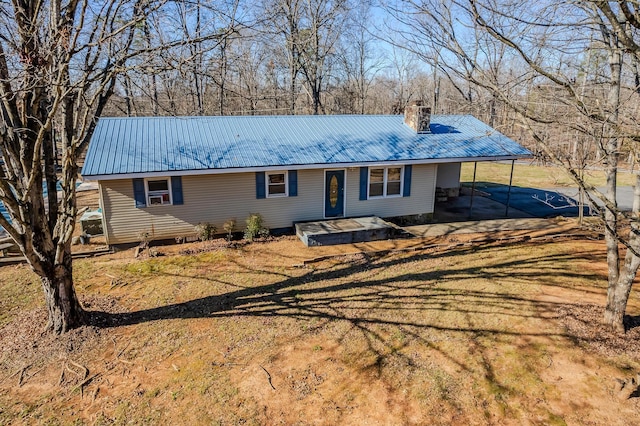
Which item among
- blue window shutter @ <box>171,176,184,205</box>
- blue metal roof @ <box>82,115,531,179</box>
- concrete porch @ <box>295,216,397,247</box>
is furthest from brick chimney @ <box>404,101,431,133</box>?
blue window shutter @ <box>171,176,184,205</box>

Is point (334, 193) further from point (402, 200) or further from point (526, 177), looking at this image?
point (526, 177)

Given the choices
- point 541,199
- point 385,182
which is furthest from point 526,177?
point 385,182

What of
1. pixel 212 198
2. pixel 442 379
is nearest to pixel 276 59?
pixel 212 198

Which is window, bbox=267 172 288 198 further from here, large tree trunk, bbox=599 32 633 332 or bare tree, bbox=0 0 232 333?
large tree trunk, bbox=599 32 633 332

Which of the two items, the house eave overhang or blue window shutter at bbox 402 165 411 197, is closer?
the house eave overhang

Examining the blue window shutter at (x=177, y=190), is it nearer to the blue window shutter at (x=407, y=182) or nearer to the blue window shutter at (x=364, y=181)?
the blue window shutter at (x=364, y=181)
